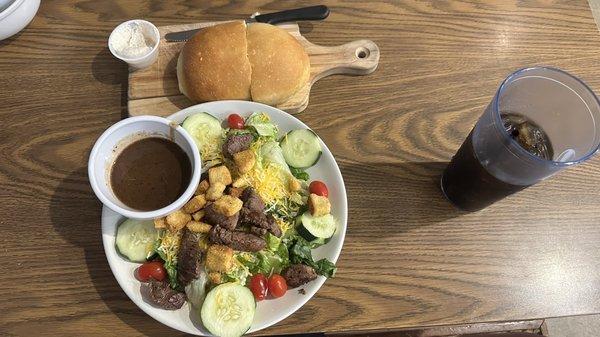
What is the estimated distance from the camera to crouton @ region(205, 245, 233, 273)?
140 cm

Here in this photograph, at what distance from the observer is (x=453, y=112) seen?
1.81 metres

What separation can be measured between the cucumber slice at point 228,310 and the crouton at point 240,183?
0.31m

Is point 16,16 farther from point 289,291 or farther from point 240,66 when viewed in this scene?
point 289,291

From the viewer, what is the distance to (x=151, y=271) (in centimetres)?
145

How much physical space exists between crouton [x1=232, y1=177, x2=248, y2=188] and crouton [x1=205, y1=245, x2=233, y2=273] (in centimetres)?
20

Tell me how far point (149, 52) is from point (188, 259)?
801 millimetres

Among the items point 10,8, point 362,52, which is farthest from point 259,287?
point 10,8

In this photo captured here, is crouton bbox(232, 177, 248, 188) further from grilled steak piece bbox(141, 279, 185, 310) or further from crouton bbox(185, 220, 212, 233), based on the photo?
grilled steak piece bbox(141, 279, 185, 310)

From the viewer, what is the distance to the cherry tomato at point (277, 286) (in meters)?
1.44

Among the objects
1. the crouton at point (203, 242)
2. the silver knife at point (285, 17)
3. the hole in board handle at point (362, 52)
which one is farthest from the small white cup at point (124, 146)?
the hole in board handle at point (362, 52)

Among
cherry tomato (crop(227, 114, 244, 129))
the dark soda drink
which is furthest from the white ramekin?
the dark soda drink

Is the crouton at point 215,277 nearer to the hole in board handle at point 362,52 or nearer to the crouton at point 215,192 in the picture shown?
the crouton at point 215,192

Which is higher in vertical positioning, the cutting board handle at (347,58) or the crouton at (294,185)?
the cutting board handle at (347,58)

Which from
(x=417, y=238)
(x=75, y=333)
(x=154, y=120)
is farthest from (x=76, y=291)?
(x=417, y=238)
